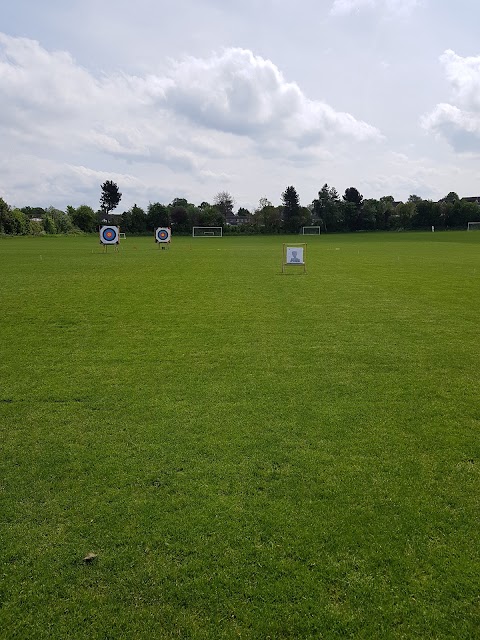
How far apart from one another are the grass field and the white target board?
11.1 metres

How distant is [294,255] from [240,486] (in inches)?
661

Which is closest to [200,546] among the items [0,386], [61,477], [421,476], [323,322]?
[61,477]

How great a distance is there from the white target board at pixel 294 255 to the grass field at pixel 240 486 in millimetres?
11088

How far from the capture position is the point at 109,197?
388 ft

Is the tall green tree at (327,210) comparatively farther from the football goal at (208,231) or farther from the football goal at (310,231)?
the football goal at (208,231)

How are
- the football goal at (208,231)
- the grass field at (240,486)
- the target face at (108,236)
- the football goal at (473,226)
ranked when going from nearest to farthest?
1. the grass field at (240,486)
2. the target face at (108,236)
3. the football goal at (473,226)
4. the football goal at (208,231)

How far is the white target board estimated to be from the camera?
1958cm

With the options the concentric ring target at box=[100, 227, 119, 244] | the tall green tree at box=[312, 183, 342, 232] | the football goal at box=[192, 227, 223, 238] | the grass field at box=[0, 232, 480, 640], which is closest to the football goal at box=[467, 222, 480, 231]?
the tall green tree at box=[312, 183, 342, 232]

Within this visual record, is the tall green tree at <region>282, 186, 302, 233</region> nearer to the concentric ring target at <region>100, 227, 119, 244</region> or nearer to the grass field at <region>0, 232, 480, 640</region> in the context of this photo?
the concentric ring target at <region>100, 227, 119, 244</region>

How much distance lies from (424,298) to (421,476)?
33.4 ft

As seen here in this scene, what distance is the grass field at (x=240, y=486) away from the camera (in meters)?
2.73

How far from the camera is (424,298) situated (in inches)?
520

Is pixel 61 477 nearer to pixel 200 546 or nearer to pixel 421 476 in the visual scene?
pixel 200 546

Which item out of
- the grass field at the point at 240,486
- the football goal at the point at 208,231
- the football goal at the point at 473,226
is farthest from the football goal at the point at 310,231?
the grass field at the point at 240,486
